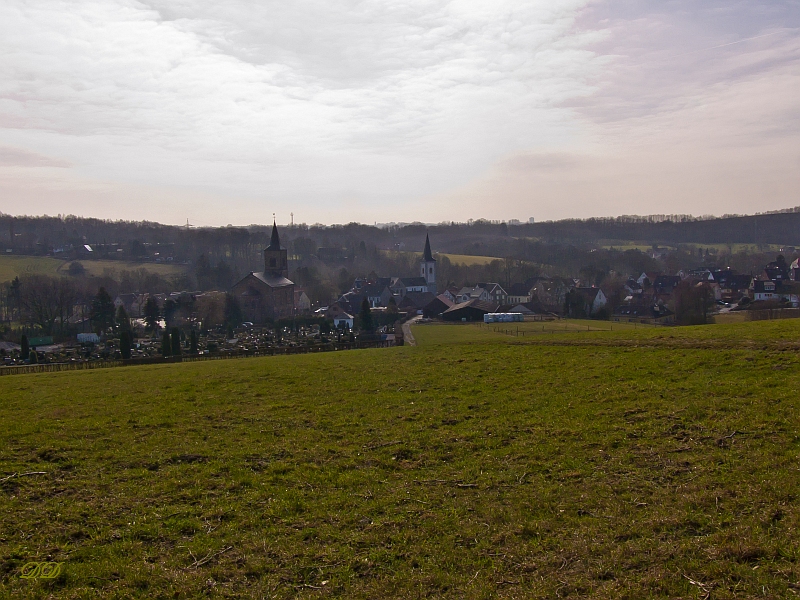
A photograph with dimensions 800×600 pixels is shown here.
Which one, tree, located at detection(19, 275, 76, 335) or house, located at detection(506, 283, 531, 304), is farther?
house, located at detection(506, 283, 531, 304)

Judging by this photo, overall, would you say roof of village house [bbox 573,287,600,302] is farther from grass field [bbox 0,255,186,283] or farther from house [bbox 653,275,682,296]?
grass field [bbox 0,255,186,283]

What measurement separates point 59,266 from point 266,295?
7037 cm

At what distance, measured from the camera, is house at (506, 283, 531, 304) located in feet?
331

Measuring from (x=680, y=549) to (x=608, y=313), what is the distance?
61370 millimetres

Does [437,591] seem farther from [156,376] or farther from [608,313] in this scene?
[608,313]

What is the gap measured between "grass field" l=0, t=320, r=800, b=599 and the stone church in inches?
2706

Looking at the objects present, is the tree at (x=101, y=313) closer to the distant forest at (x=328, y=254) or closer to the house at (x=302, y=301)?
the house at (x=302, y=301)

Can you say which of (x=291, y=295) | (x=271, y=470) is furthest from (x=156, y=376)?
(x=291, y=295)

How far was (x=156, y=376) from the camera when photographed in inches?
917

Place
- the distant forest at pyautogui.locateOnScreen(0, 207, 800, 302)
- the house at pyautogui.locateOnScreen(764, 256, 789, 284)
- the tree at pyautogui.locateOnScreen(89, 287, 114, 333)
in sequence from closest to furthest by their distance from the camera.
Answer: the tree at pyautogui.locateOnScreen(89, 287, 114, 333) < the house at pyautogui.locateOnScreen(764, 256, 789, 284) < the distant forest at pyautogui.locateOnScreen(0, 207, 800, 302)

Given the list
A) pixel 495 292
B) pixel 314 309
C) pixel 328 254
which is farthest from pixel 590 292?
pixel 328 254

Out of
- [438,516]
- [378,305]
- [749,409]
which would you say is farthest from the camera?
[378,305]

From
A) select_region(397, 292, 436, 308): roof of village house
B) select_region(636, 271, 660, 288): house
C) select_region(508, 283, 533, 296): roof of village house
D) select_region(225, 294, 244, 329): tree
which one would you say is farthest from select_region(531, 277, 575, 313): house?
select_region(225, 294, 244, 329): tree

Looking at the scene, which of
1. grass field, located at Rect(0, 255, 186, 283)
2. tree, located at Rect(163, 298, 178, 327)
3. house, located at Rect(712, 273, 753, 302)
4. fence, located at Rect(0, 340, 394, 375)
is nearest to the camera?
fence, located at Rect(0, 340, 394, 375)
